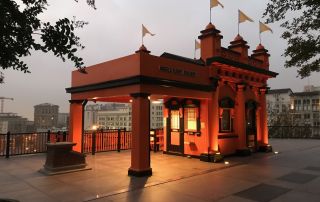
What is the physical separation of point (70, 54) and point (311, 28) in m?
7.00

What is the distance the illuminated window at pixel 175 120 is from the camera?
14.6 m

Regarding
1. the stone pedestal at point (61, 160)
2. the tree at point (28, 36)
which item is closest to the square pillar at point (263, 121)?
the stone pedestal at point (61, 160)

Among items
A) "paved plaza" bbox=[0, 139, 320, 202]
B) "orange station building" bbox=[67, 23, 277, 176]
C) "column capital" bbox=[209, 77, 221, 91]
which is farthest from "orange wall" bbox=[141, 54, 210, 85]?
"paved plaza" bbox=[0, 139, 320, 202]

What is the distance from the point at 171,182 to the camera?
29.1ft

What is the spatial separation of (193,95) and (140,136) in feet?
12.0

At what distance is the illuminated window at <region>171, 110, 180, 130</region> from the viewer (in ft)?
47.9

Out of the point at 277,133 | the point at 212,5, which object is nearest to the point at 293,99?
the point at 277,133

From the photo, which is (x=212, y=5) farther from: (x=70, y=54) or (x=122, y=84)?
(x=70, y=54)

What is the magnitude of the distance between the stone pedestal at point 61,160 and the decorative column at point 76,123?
3625 mm

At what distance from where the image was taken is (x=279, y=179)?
9414mm

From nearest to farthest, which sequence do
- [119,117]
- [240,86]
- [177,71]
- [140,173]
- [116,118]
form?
[140,173]
[177,71]
[240,86]
[119,117]
[116,118]

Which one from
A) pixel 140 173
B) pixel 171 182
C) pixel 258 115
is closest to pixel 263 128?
pixel 258 115

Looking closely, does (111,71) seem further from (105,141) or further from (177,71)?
(105,141)

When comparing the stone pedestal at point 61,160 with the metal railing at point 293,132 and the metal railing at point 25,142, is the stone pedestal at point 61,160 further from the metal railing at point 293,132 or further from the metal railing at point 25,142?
the metal railing at point 293,132
